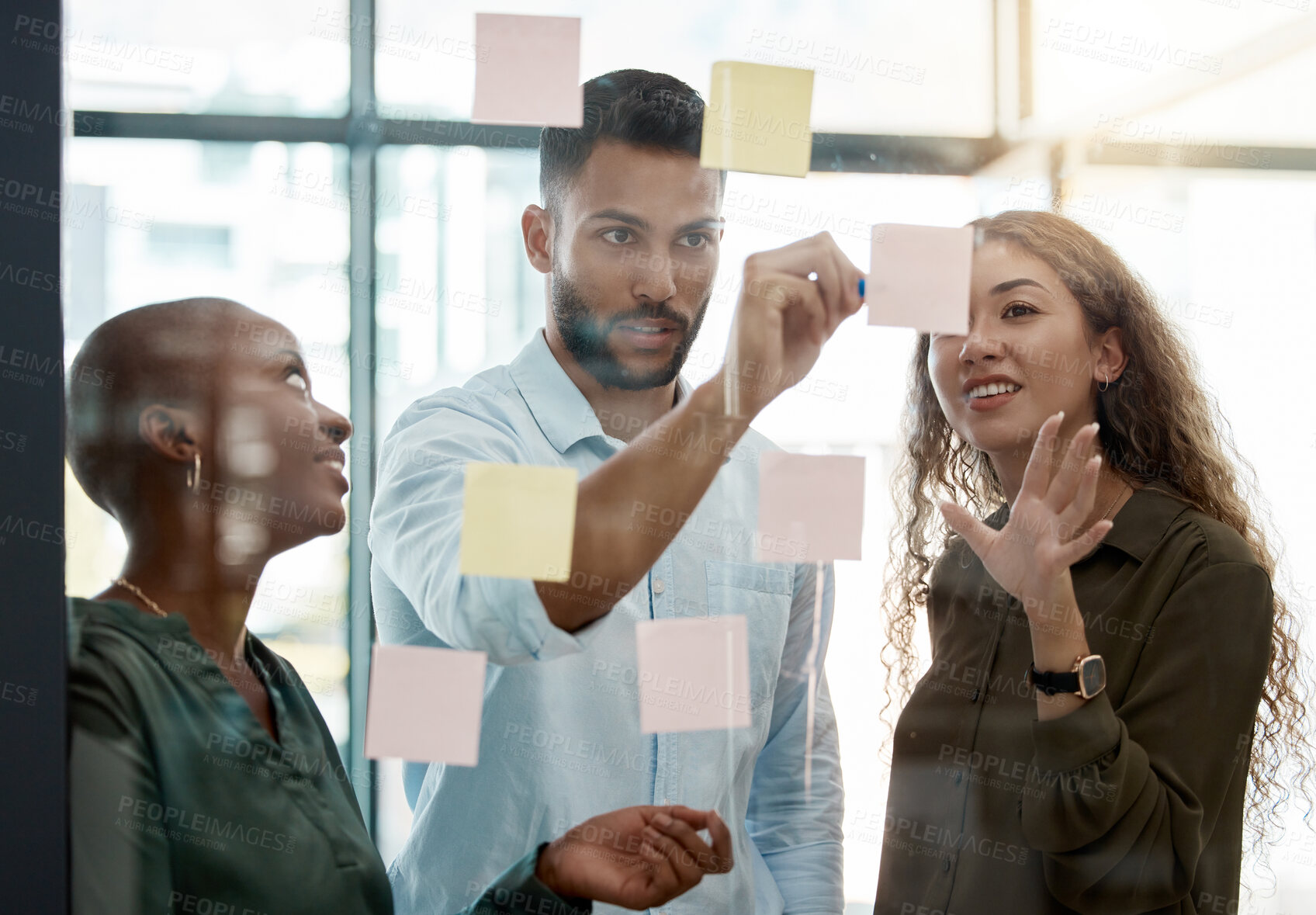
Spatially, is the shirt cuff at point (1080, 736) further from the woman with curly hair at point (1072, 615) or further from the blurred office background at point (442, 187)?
the blurred office background at point (442, 187)

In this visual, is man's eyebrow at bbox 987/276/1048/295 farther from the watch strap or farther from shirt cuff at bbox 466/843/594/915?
shirt cuff at bbox 466/843/594/915

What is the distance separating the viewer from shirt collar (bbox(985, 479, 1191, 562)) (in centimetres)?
92

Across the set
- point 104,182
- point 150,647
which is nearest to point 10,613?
point 150,647

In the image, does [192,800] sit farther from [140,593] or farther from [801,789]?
[801,789]

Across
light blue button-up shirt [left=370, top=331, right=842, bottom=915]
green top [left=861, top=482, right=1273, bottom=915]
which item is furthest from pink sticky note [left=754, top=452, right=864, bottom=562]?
green top [left=861, top=482, right=1273, bottom=915]

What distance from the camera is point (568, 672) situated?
35.8 inches

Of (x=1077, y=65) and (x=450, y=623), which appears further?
(x=1077, y=65)

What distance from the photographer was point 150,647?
0.88 m

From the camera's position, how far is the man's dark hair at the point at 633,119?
2.93ft

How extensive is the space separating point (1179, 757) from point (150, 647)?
3.07ft

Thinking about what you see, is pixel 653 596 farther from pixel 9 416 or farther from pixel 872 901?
pixel 9 416

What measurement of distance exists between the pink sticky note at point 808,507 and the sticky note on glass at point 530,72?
374 mm

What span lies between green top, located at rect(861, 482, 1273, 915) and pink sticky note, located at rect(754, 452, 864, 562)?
124mm

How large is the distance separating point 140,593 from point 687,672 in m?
0.51
